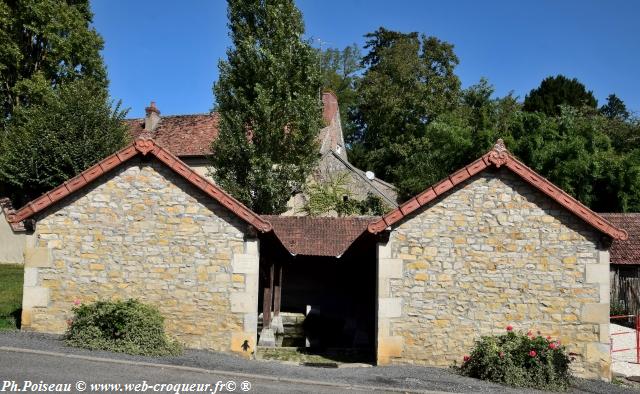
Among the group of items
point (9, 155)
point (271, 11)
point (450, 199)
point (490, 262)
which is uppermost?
point (271, 11)

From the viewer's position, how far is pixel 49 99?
20969 millimetres

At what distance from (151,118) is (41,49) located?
629cm

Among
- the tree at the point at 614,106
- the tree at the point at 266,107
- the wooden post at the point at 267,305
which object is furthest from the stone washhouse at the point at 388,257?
the tree at the point at 614,106

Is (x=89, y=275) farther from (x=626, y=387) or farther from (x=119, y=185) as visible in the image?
(x=626, y=387)

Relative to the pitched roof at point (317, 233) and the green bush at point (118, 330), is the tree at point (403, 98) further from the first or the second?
the green bush at point (118, 330)

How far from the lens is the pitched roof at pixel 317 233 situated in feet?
62.8

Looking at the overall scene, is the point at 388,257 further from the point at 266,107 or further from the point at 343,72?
the point at 343,72

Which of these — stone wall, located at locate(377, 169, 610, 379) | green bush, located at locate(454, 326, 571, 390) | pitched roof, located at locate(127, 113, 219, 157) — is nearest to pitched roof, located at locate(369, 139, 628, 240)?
stone wall, located at locate(377, 169, 610, 379)

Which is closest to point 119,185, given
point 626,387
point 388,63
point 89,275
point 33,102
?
point 89,275

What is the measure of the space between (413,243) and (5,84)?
72.6 feet

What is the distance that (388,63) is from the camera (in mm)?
39938

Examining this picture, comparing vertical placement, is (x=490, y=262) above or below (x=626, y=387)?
above

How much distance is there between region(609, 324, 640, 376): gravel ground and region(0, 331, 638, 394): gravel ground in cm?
238

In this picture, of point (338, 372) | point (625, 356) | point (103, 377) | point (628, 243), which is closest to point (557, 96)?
point (628, 243)
